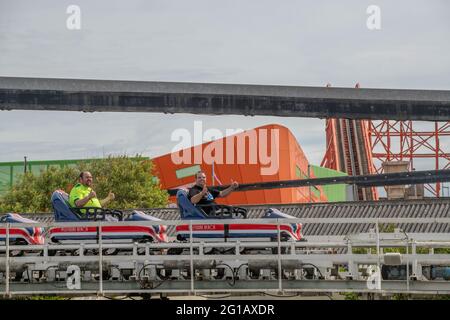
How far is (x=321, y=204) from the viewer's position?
4075 centimetres

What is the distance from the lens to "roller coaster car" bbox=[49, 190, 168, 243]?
18.3 meters

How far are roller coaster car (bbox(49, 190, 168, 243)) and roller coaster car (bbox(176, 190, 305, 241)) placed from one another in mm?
595

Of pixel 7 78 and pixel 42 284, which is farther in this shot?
pixel 7 78

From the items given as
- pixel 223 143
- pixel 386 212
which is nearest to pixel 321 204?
pixel 386 212

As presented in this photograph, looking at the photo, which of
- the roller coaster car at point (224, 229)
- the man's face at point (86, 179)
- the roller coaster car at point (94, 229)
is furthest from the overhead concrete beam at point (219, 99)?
the roller coaster car at point (224, 229)

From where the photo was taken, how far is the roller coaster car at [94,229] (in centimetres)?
1831

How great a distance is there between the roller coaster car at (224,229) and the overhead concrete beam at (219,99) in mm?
14368

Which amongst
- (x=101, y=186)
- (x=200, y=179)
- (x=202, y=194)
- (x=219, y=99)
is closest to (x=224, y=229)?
(x=202, y=194)

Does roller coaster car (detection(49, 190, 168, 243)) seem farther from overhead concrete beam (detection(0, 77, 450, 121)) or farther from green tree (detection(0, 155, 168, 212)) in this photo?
green tree (detection(0, 155, 168, 212))

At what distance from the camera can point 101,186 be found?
55719 mm

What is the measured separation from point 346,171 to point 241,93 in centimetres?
4481

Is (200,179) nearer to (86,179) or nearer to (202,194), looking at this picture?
(202,194)

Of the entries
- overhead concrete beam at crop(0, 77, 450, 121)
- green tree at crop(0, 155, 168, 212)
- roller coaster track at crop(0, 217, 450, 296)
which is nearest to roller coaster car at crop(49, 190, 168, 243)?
roller coaster track at crop(0, 217, 450, 296)
